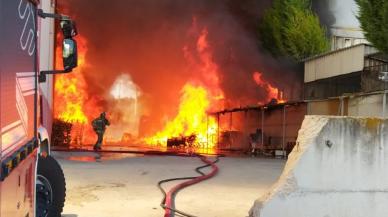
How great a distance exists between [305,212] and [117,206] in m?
2.74

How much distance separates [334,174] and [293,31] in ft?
81.2

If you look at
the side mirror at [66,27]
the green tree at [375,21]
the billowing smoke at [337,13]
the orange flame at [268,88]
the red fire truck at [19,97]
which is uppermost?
the billowing smoke at [337,13]

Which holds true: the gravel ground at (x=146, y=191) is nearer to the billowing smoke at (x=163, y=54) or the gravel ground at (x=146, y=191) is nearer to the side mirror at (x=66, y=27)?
the side mirror at (x=66, y=27)

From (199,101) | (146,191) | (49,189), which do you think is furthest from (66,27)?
→ (199,101)

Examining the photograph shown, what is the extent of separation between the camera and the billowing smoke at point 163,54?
96.6 ft

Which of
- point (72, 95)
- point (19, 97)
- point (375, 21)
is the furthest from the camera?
point (72, 95)

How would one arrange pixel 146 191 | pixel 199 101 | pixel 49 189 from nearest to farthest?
pixel 49 189, pixel 146 191, pixel 199 101

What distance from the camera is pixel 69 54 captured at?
3.82 meters

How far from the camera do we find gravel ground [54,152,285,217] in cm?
Answer: 651

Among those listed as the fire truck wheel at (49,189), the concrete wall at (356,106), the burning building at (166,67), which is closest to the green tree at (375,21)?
the concrete wall at (356,106)

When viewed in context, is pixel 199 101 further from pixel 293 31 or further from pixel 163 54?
pixel 293 31

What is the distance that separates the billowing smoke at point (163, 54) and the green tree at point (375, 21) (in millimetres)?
9717

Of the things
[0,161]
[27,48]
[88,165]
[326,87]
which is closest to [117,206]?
[27,48]

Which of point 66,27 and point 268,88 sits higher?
point 268,88
